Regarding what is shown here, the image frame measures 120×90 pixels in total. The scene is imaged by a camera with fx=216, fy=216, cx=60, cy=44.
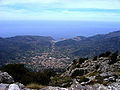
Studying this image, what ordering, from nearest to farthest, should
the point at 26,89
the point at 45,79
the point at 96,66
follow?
1. the point at 26,89
2. the point at 45,79
3. the point at 96,66

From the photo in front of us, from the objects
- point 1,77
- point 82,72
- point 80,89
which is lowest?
point 82,72

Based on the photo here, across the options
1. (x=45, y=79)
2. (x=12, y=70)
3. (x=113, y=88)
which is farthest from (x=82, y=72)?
(x=113, y=88)

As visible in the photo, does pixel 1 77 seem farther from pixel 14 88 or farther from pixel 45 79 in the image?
pixel 14 88

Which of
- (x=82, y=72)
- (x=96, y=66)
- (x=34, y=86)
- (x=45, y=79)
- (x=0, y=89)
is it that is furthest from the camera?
(x=96, y=66)

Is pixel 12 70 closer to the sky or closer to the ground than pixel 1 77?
closer to the ground

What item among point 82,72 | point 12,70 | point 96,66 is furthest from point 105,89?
point 96,66

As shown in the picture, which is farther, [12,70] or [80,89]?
[12,70]

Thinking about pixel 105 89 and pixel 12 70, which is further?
pixel 12 70

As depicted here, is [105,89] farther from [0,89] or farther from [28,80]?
[28,80]

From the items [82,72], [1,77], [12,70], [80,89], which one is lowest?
[82,72]
